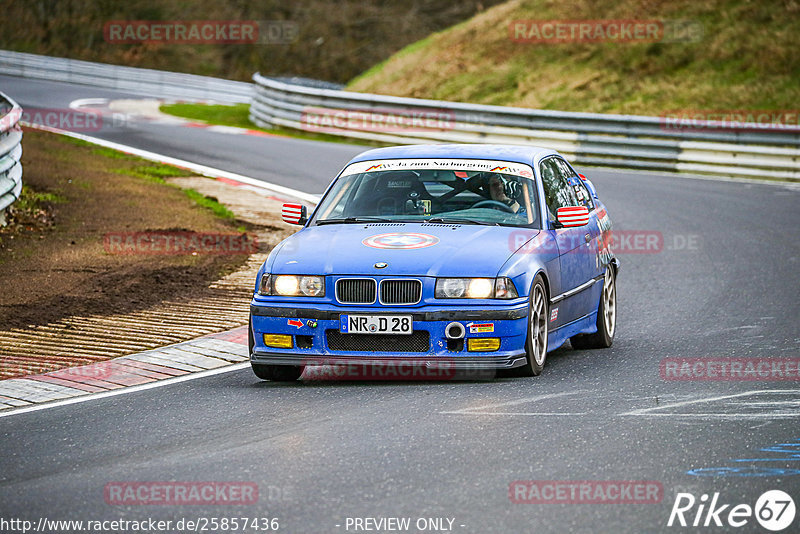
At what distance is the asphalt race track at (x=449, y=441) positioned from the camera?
18.0 ft

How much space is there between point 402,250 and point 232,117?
24203 millimetres

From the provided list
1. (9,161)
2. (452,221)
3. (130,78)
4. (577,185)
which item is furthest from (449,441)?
(130,78)

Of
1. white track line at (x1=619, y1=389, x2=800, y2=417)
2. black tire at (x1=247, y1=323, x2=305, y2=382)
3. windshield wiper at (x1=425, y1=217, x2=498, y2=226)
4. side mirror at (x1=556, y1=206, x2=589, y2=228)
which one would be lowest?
black tire at (x1=247, y1=323, x2=305, y2=382)

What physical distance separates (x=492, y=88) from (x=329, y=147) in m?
8.37

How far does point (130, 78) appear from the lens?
4019 cm

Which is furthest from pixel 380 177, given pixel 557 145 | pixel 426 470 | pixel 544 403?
pixel 557 145

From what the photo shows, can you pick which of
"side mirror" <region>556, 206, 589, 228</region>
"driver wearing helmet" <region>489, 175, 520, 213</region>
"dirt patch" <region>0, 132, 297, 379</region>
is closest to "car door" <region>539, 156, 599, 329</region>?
"side mirror" <region>556, 206, 589, 228</region>

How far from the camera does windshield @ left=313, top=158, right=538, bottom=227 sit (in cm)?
901

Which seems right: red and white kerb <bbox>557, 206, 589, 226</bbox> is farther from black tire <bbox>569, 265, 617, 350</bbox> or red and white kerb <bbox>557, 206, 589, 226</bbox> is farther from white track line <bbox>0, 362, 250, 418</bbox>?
white track line <bbox>0, 362, 250, 418</bbox>

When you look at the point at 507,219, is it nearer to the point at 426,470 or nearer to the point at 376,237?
the point at 376,237

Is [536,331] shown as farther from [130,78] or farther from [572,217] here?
[130,78]

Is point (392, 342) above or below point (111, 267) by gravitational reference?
above

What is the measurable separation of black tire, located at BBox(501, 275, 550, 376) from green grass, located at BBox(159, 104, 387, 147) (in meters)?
18.0

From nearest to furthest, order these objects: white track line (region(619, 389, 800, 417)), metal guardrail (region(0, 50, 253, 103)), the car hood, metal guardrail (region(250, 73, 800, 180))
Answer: white track line (region(619, 389, 800, 417)), the car hood, metal guardrail (region(250, 73, 800, 180)), metal guardrail (region(0, 50, 253, 103))
